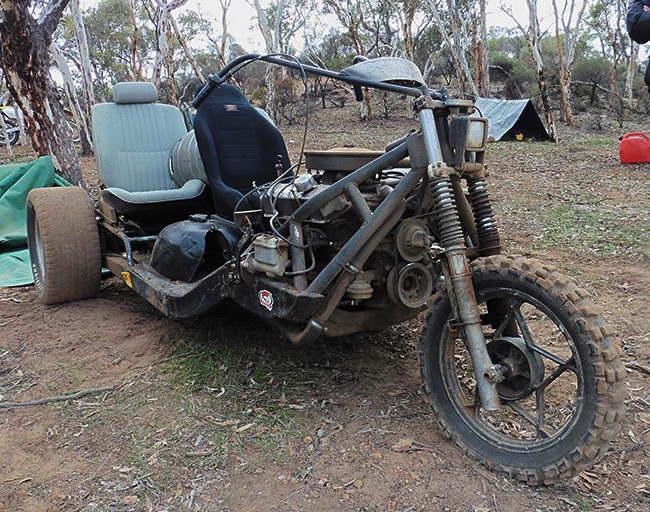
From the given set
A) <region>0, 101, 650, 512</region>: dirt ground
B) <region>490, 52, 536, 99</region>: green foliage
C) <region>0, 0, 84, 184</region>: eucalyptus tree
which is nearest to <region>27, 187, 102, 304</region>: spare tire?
<region>0, 101, 650, 512</region>: dirt ground

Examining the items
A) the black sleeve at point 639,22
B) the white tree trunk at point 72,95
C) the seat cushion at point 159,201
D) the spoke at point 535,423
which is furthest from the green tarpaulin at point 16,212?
Result: the white tree trunk at point 72,95

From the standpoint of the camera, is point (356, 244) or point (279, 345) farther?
point (279, 345)

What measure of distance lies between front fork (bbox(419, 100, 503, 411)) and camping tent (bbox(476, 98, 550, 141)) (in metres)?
14.6

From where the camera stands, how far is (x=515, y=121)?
16.1m

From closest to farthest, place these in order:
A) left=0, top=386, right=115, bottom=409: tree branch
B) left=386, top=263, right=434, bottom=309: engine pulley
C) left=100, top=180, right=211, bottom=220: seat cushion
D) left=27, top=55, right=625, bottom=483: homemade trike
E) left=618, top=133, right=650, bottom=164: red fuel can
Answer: left=27, top=55, right=625, bottom=483: homemade trike → left=386, top=263, right=434, bottom=309: engine pulley → left=0, top=386, right=115, bottom=409: tree branch → left=100, top=180, right=211, bottom=220: seat cushion → left=618, top=133, right=650, bottom=164: red fuel can

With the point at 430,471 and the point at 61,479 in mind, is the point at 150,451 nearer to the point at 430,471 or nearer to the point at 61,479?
the point at 61,479

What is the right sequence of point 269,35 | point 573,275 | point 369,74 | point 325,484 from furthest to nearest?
→ point 269,35 < point 573,275 < point 369,74 < point 325,484

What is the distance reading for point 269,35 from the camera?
1945cm

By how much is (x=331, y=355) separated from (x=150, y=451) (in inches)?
47.3

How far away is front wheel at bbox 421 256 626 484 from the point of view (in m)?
2.01

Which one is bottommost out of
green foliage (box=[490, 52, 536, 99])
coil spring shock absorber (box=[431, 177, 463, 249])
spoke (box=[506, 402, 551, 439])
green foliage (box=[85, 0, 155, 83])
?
spoke (box=[506, 402, 551, 439])

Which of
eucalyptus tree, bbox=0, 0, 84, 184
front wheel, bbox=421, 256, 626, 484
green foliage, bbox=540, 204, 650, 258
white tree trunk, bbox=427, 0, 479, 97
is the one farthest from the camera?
white tree trunk, bbox=427, 0, 479, 97

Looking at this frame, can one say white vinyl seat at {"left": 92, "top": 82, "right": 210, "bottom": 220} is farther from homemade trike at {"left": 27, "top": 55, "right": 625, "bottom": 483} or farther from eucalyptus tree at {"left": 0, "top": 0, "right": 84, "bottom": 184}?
eucalyptus tree at {"left": 0, "top": 0, "right": 84, "bottom": 184}

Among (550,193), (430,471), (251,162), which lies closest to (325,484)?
(430,471)
